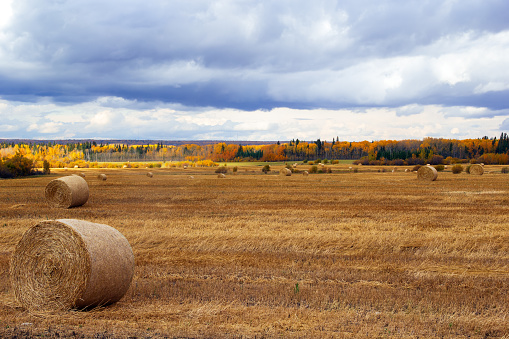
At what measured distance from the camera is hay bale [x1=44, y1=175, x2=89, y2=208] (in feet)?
83.2

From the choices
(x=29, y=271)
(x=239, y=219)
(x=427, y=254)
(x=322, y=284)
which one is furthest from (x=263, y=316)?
(x=239, y=219)

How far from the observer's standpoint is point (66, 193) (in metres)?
25.5

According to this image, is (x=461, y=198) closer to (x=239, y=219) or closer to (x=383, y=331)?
(x=239, y=219)

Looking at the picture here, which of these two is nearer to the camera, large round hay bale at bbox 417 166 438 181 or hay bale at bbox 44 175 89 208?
hay bale at bbox 44 175 89 208

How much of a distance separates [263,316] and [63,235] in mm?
4255

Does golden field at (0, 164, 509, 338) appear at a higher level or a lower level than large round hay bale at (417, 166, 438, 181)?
lower

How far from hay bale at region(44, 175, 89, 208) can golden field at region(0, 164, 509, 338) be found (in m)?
1.81

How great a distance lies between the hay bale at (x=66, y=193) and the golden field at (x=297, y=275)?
181 centimetres

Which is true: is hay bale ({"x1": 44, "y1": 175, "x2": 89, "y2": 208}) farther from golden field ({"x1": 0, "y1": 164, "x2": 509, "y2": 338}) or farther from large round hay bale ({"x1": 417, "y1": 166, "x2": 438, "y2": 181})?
large round hay bale ({"x1": 417, "y1": 166, "x2": 438, "y2": 181})

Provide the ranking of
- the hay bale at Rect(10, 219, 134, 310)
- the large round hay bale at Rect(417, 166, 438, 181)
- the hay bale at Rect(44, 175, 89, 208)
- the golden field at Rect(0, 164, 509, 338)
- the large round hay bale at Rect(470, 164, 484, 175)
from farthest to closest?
the large round hay bale at Rect(470, 164, 484, 175) → the large round hay bale at Rect(417, 166, 438, 181) → the hay bale at Rect(44, 175, 89, 208) → the hay bale at Rect(10, 219, 134, 310) → the golden field at Rect(0, 164, 509, 338)

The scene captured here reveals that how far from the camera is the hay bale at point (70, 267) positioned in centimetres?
862

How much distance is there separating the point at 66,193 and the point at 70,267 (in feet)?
59.5

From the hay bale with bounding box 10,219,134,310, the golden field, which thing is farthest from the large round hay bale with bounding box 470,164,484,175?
the hay bale with bounding box 10,219,134,310

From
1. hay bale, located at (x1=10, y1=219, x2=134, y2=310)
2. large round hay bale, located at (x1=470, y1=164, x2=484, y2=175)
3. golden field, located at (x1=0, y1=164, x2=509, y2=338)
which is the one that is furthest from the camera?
large round hay bale, located at (x1=470, y1=164, x2=484, y2=175)
